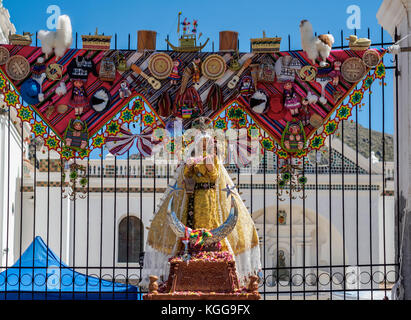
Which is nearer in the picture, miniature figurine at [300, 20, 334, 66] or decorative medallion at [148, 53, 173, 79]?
miniature figurine at [300, 20, 334, 66]

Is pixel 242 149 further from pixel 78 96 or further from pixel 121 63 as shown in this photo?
pixel 78 96

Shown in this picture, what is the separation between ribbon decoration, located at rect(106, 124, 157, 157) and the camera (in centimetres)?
1030

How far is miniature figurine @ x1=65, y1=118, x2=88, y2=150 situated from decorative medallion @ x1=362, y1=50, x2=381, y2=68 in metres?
3.64

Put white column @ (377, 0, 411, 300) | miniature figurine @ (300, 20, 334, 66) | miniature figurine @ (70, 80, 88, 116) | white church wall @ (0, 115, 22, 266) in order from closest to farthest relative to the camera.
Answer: white column @ (377, 0, 411, 300), miniature figurine @ (300, 20, 334, 66), miniature figurine @ (70, 80, 88, 116), white church wall @ (0, 115, 22, 266)

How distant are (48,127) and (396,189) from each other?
448 cm

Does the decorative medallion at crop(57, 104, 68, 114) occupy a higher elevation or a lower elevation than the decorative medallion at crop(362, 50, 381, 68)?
lower

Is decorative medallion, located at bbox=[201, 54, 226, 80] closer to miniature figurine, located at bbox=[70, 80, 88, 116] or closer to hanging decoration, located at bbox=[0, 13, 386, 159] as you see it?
hanging decoration, located at bbox=[0, 13, 386, 159]

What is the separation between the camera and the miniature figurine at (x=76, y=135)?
10.2 metres

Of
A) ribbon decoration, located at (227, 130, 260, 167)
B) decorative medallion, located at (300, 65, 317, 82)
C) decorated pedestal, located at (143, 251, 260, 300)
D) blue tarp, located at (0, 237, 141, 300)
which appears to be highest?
decorative medallion, located at (300, 65, 317, 82)

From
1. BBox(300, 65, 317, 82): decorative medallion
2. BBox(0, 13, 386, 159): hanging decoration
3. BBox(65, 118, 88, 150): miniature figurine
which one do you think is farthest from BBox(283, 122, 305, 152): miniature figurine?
BBox(65, 118, 88, 150): miniature figurine

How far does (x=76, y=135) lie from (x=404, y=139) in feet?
13.4

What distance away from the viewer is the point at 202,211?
9312 millimetres
